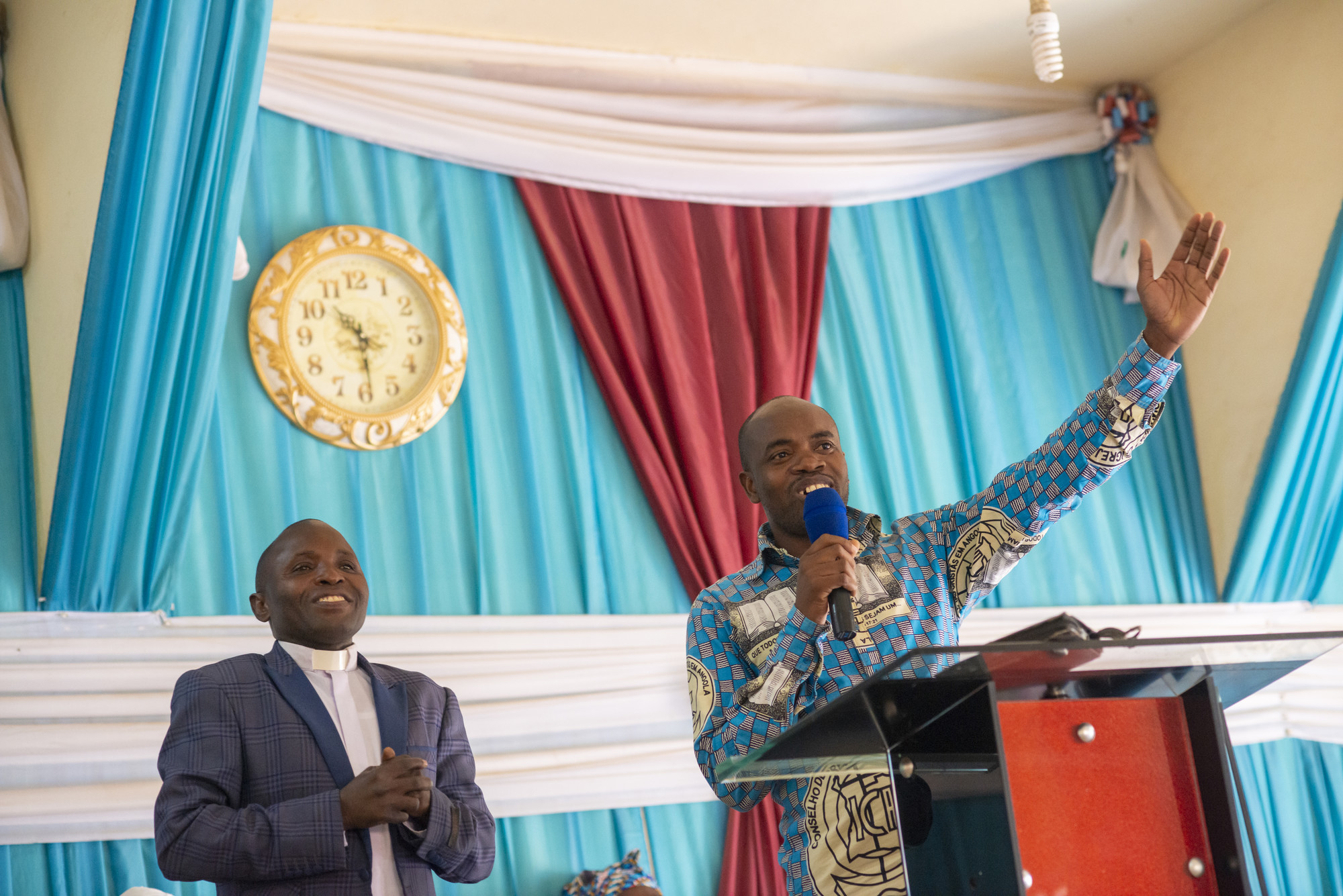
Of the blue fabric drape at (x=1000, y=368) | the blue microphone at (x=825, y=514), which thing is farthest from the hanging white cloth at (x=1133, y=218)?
the blue microphone at (x=825, y=514)

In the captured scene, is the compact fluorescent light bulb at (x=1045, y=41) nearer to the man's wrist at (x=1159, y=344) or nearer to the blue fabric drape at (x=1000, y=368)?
the blue fabric drape at (x=1000, y=368)

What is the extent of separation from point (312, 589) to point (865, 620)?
1.05 meters

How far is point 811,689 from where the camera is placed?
1.87 meters

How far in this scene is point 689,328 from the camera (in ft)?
13.2

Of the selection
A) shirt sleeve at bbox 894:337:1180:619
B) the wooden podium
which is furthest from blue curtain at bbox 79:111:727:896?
the wooden podium

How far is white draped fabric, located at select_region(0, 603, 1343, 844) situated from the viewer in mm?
2822

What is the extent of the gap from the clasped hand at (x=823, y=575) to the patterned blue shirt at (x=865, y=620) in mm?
41

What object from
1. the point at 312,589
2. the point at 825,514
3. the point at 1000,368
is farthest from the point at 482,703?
the point at 1000,368

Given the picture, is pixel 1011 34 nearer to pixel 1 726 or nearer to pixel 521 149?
pixel 521 149

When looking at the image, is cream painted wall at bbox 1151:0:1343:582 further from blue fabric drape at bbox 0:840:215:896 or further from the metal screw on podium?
blue fabric drape at bbox 0:840:215:896

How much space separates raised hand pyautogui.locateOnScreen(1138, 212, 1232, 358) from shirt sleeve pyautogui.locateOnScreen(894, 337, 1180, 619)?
0.12 feet

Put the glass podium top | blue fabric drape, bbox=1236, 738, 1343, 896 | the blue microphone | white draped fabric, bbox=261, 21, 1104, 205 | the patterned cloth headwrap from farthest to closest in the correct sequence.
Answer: blue fabric drape, bbox=1236, 738, 1343, 896, white draped fabric, bbox=261, 21, 1104, 205, the patterned cloth headwrap, the blue microphone, the glass podium top

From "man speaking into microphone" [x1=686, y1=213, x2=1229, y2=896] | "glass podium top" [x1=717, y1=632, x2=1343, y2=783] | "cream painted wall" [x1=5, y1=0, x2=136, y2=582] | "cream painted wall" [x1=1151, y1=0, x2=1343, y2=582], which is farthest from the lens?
"cream painted wall" [x1=1151, y1=0, x2=1343, y2=582]

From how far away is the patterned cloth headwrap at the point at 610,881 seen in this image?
3.29 m
